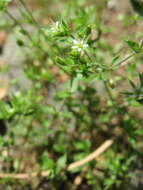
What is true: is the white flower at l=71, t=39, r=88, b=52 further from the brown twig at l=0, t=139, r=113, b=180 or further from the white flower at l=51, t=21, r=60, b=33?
the brown twig at l=0, t=139, r=113, b=180

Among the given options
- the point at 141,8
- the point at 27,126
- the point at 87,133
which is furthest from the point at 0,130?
the point at 141,8

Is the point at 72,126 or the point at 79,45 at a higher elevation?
the point at 79,45

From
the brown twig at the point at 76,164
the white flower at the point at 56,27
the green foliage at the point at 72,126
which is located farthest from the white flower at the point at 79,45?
the brown twig at the point at 76,164

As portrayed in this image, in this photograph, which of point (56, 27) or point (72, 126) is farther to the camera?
point (72, 126)

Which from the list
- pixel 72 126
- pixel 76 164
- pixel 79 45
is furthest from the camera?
pixel 72 126

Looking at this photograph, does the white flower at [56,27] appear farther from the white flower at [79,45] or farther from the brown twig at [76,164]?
the brown twig at [76,164]

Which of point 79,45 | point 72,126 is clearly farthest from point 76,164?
point 79,45

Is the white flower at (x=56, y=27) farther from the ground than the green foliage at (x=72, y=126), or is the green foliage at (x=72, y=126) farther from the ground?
the white flower at (x=56, y=27)

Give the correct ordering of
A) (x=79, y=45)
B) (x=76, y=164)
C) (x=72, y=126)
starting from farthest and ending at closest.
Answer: (x=72, y=126) < (x=76, y=164) < (x=79, y=45)

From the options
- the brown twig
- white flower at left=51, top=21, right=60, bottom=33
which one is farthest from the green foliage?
white flower at left=51, top=21, right=60, bottom=33

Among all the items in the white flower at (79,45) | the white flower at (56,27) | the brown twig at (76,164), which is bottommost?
the brown twig at (76,164)

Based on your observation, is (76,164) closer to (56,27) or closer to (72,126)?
(72,126)
